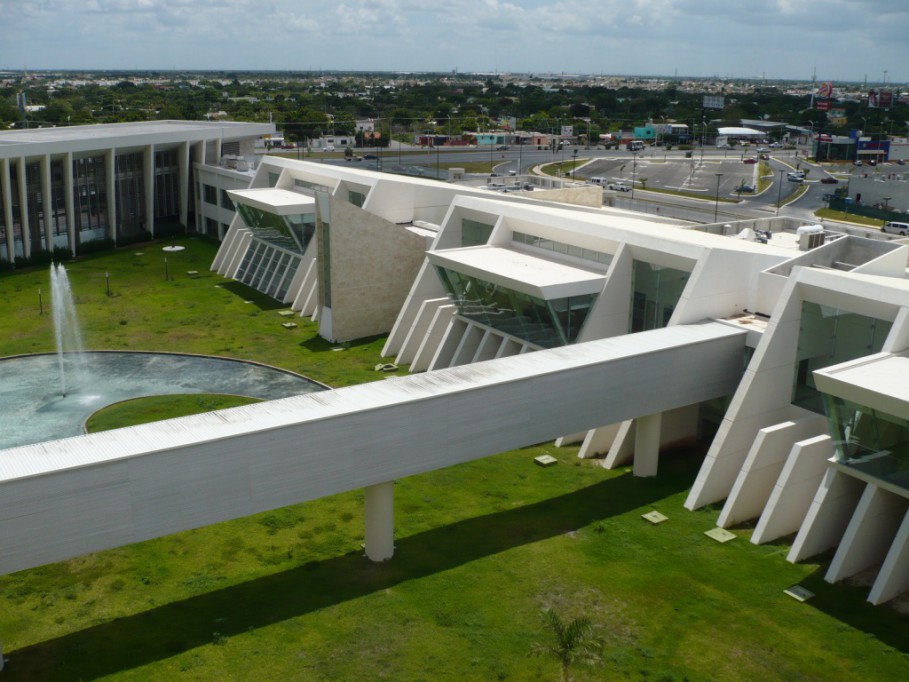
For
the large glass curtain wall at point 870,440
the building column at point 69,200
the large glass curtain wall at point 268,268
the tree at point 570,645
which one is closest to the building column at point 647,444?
the large glass curtain wall at point 870,440

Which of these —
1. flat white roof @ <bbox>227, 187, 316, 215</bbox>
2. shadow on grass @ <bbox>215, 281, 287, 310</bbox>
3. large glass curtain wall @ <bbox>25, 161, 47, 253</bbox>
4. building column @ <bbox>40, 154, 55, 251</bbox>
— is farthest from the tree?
large glass curtain wall @ <bbox>25, 161, 47, 253</bbox>

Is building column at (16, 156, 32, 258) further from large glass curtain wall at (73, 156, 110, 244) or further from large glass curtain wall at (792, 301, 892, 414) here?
Answer: large glass curtain wall at (792, 301, 892, 414)

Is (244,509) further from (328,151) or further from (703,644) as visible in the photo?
(328,151)

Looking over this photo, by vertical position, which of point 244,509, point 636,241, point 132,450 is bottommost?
point 244,509

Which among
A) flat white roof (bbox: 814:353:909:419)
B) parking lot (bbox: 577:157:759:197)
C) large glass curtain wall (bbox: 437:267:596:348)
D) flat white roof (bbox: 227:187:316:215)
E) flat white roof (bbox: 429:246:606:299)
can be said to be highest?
flat white roof (bbox: 814:353:909:419)

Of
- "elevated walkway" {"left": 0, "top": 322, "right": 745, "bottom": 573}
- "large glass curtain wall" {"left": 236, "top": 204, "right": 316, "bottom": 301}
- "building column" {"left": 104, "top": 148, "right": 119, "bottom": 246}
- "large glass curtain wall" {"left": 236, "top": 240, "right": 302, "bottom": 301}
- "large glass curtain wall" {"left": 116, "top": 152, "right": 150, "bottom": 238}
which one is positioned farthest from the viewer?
"large glass curtain wall" {"left": 116, "top": 152, "right": 150, "bottom": 238}

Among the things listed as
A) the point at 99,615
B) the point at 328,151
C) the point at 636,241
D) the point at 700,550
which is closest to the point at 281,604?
the point at 99,615
